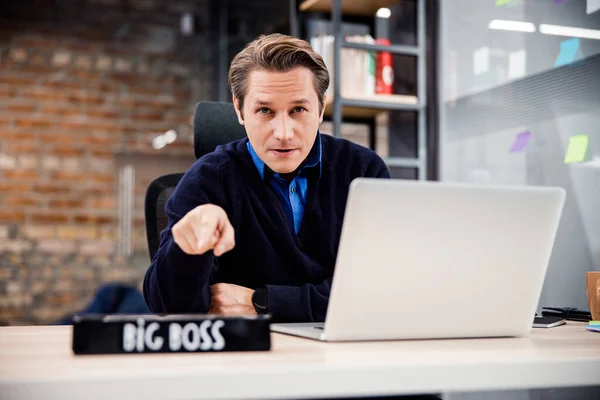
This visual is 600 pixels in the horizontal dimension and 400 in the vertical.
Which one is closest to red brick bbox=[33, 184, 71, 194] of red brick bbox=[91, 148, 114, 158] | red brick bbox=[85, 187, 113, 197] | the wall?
red brick bbox=[85, 187, 113, 197]

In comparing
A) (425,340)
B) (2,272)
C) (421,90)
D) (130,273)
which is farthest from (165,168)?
(425,340)

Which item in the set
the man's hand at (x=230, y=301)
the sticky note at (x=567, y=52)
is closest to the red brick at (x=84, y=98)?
the sticky note at (x=567, y=52)

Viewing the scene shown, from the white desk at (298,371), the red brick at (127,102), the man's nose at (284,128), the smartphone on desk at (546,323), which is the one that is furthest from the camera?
the red brick at (127,102)

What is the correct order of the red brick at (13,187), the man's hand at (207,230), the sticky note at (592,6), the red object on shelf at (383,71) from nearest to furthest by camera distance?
1. the man's hand at (207,230)
2. the sticky note at (592,6)
3. the red object on shelf at (383,71)
4. the red brick at (13,187)

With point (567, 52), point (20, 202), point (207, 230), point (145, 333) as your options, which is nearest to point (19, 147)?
point (20, 202)

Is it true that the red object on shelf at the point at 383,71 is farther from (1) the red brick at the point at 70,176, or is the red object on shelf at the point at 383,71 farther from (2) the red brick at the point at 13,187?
(2) the red brick at the point at 13,187

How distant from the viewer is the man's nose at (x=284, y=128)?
1449 millimetres

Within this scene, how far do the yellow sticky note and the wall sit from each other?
0.02m

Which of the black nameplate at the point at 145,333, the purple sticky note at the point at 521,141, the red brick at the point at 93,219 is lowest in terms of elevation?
the black nameplate at the point at 145,333

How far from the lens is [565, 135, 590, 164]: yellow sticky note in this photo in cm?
212

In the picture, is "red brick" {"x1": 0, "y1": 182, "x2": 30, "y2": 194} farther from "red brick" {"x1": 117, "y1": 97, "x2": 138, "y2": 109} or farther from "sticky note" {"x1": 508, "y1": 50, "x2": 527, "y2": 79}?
"sticky note" {"x1": 508, "y1": 50, "x2": 527, "y2": 79}

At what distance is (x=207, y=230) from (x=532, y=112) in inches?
71.0

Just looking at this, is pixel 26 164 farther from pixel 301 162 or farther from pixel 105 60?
pixel 301 162

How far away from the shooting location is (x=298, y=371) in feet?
2.14
